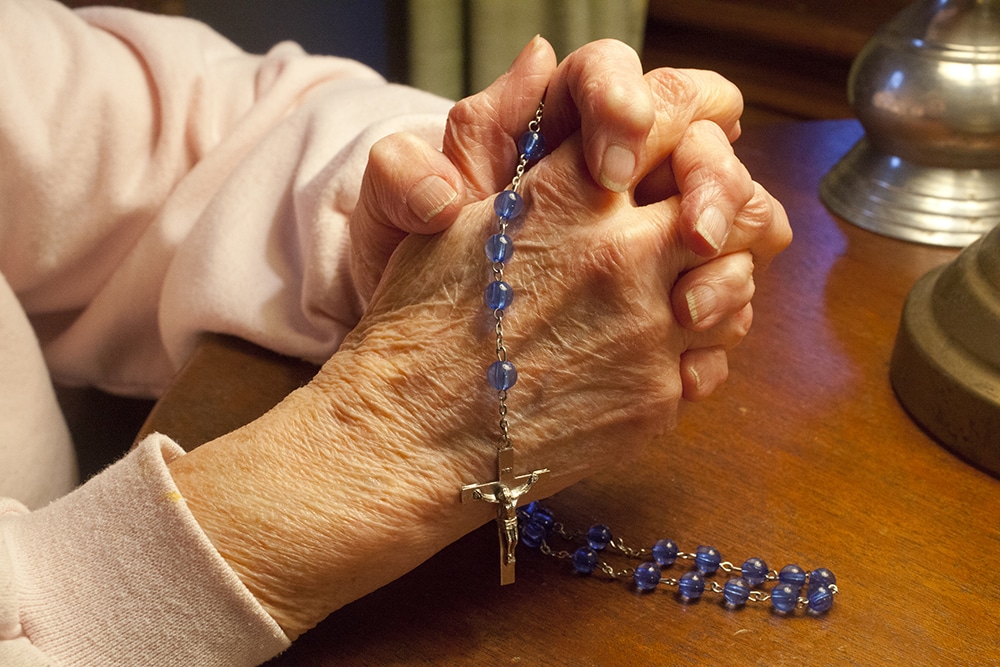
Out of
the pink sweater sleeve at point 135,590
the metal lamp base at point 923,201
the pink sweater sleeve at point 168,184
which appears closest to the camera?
the pink sweater sleeve at point 135,590

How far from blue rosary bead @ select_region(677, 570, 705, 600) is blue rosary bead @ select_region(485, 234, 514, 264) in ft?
0.73

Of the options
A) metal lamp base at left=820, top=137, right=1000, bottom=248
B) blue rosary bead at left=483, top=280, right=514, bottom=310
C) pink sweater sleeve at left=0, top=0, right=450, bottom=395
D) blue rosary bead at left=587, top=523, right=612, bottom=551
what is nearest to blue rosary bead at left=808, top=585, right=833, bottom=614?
blue rosary bead at left=587, top=523, right=612, bottom=551

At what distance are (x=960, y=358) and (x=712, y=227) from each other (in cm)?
26

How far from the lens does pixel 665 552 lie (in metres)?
0.51

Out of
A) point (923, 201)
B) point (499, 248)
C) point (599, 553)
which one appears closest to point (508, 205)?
point (499, 248)

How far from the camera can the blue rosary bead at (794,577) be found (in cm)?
49

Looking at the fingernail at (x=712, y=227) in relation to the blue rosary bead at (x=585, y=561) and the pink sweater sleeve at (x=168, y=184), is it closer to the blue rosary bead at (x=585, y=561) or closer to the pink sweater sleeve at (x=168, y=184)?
the blue rosary bead at (x=585, y=561)

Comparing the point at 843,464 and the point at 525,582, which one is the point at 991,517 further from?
the point at 525,582

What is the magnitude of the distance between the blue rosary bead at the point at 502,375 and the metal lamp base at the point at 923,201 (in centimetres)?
61

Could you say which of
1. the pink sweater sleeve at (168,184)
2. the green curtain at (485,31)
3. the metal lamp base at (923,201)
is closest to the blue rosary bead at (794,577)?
the pink sweater sleeve at (168,184)

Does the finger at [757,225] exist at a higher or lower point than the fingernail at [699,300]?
higher

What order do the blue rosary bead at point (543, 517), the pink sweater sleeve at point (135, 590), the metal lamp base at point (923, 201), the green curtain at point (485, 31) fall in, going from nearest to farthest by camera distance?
1. the pink sweater sleeve at point (135, 590)
2. the blue rosary bead at point (543, 517)
3. the metal lamp base at point (923, 201)
4. the green curtain at point (485, 31)

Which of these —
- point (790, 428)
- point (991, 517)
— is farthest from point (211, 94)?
point (991, 517)

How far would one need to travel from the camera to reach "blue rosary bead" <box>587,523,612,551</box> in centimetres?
52
